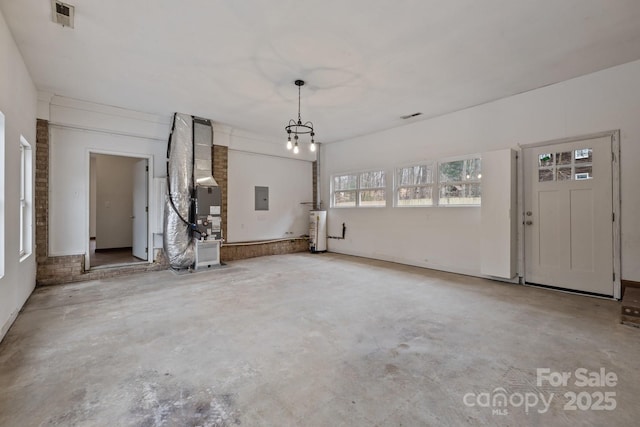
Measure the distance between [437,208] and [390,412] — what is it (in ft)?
15.6

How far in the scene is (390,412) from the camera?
1.82m

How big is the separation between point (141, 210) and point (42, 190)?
5.98ft

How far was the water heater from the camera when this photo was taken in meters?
8.23

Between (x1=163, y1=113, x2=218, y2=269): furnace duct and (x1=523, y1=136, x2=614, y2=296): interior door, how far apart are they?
5.91 metres

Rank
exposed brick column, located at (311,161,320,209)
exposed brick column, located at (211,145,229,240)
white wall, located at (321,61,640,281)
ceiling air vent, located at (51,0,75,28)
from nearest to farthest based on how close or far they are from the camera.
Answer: ceiling air vent, located at (51,0,75,28) → white wall, located at (321,61,640,281) → exposed brick column, located at (211,145,229,240) → exposed brick column, located at (311,161,320,209)

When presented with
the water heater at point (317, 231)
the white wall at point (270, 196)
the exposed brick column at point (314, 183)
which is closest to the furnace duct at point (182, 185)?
the white wall at point (270, 196)

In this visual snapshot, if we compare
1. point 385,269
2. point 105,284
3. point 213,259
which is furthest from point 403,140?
point 105,284

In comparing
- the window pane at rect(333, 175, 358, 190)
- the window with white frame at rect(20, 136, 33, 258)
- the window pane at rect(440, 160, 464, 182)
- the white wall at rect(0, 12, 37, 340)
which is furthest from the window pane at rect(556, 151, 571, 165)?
the window with white frame at rect(20, 136, 33, 258)

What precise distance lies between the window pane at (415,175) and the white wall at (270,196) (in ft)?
10.4

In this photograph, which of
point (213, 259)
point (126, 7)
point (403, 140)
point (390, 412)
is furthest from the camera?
point (403, 140)

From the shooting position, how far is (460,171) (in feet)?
18.4

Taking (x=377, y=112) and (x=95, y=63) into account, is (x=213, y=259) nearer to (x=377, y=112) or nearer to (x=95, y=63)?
(x=95, y=63)

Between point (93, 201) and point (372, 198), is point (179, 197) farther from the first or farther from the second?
point (372, 198)

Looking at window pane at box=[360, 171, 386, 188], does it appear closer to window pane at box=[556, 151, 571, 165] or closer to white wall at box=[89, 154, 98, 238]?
window pane at box=[556, 151, 571, 165]
